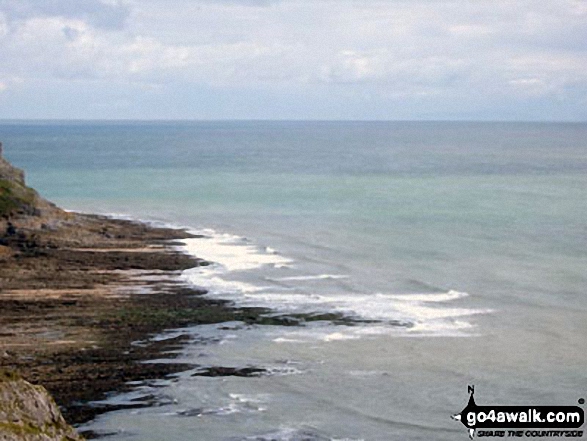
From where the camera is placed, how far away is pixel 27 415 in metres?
26.3

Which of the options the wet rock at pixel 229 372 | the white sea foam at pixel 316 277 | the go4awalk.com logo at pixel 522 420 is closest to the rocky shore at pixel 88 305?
the wet rock at pixel 229 372

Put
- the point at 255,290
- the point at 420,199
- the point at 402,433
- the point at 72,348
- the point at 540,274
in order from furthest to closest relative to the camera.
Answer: the point at 420,199 → the point at 540,274 → the point at 255,290 → the point at 72,348 → the point at 402,433

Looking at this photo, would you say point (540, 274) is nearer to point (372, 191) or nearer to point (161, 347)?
point (161, 347)

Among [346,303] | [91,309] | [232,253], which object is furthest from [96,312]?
[232,253]

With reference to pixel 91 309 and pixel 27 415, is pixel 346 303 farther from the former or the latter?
pixel 27 415

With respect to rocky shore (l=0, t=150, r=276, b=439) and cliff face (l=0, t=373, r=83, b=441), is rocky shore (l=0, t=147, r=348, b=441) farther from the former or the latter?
cliff face (l=0, t=373, r=83, b=441)

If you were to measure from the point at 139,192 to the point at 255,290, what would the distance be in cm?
7047

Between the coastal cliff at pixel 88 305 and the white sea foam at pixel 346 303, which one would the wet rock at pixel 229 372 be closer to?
the coastal cliff at pixel 88 305

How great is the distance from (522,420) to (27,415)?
21.1 metres

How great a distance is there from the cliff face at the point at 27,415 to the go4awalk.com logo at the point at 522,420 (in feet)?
56.3

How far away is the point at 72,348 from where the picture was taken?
48906 mm

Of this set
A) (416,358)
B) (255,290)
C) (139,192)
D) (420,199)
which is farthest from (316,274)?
(139,192)

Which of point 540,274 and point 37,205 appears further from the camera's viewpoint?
point 37,205

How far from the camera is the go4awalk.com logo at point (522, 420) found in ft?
132
